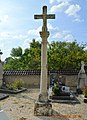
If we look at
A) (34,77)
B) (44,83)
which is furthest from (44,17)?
(34,77)

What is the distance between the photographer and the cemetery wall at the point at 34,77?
20.4 m

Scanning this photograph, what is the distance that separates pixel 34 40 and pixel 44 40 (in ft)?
87.9

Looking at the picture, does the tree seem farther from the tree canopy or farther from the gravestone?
the gravestone

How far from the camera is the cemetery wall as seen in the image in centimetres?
2039

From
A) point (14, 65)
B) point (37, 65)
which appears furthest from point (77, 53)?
point (14, 65)

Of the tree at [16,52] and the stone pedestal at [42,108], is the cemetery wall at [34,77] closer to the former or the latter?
the stone pedestal at [42,108]

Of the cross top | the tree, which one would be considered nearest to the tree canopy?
the tree

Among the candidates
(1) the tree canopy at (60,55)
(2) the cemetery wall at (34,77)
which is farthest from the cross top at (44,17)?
(1) the tree canopy at (60,55)

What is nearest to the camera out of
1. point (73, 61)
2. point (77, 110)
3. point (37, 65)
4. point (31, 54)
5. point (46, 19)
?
point (46, 19)

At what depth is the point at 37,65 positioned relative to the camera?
29.9 m

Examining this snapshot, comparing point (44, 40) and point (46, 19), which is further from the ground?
point (46, 19)

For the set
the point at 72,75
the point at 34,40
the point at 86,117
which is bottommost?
the point at 86,117

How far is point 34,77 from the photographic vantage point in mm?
20891

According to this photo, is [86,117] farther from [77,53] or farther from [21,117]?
[77,53]
